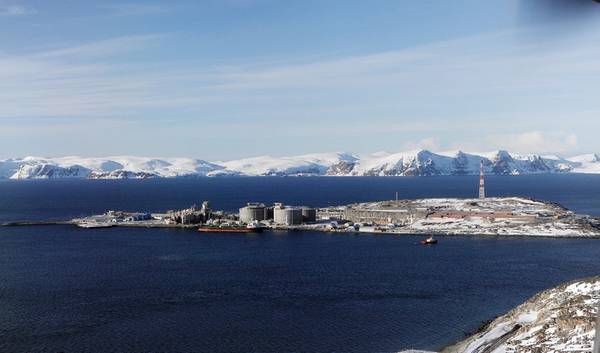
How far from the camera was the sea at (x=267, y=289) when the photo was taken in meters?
30.1

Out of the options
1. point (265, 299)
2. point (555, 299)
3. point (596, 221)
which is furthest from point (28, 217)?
point (555, 299)

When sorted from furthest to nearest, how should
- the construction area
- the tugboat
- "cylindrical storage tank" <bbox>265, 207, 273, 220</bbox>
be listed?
"cylindrical storage tank" <bbox>265, 207, 273, 220</bbox> < the construction area < the tugboat

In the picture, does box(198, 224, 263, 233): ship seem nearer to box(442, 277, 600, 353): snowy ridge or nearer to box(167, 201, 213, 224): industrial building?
box(167, 201, 213, 224): industrial building

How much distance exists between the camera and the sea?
30.1 meters

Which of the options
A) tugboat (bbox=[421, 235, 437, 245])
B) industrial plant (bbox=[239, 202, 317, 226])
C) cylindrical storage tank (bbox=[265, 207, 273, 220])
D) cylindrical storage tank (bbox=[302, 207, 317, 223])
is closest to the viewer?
tugboat (bbox=[421, 235, 437, 245])

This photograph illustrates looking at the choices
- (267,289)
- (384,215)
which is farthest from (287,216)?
(267,289)

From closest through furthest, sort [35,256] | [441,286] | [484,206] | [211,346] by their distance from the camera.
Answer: [211,346]
[441,286]
[35,256]
[484,206]

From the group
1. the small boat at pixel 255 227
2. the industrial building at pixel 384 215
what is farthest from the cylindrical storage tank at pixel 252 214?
the industrial building at pixel 384 215

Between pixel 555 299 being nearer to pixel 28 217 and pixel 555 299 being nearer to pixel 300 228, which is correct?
pixel 300 228

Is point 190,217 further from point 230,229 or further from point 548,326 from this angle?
point 548,326

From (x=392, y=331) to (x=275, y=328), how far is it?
551cm

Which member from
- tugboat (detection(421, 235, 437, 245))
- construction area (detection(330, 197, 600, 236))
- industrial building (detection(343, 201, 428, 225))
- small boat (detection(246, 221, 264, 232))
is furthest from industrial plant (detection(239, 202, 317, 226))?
tugboat (detection(421, 235, 437, 245))

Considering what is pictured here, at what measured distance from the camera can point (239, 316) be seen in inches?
1340

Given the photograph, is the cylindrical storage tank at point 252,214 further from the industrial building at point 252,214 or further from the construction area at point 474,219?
the construction area at point 474,219
